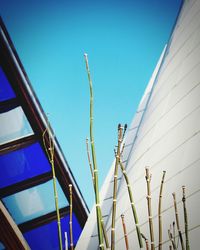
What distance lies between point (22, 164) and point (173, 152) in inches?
138

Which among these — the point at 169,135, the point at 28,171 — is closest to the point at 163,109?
the point at 169,135

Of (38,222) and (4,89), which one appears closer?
(4,89)

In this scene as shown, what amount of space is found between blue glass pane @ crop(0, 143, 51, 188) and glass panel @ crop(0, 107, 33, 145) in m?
0.27

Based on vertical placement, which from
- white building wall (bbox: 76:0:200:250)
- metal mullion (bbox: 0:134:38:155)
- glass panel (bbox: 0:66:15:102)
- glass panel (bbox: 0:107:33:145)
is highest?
glass panel (bbox: 0:66:15:102)

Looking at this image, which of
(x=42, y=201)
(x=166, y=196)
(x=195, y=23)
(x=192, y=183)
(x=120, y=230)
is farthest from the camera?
(x=42, y=201)

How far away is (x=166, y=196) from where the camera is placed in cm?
228

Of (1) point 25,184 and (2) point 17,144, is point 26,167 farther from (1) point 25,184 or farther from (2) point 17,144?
(2) point 17,144

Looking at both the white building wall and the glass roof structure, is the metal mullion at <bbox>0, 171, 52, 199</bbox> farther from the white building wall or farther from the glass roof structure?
the white building wall

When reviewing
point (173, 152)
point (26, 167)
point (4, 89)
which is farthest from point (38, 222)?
point (173, 152)

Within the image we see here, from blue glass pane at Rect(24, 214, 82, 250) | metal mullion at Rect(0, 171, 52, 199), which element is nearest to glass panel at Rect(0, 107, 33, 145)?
metal mullion at Rect(0, 171, 52, 199)

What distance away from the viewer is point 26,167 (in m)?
5.49

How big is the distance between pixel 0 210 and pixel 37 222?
0.94m

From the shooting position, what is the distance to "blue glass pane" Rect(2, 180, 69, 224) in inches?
223

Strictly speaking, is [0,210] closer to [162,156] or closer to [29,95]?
[29,95]
